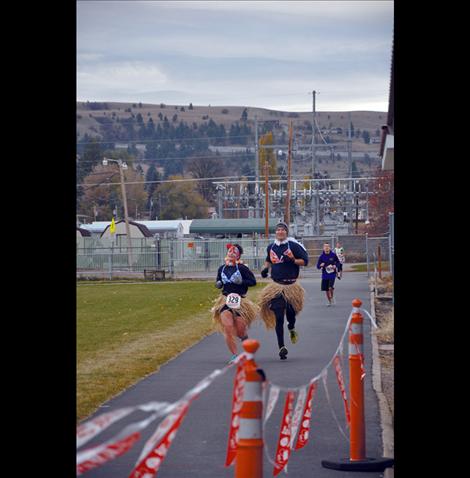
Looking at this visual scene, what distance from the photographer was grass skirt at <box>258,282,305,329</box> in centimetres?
1566

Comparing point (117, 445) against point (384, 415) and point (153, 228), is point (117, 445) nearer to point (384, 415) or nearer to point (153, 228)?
point (384, 415)

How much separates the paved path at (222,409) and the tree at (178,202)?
72.3 m

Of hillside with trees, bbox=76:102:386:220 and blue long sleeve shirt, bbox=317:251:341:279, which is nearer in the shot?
blue long sleeve shirt, bbox=317:251:341:279

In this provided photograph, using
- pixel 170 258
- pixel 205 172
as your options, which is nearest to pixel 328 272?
Answer: pixel 170 258

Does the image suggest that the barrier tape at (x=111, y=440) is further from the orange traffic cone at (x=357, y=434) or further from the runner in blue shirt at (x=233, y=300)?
the runner in blue shirt at (x=233, y=300)

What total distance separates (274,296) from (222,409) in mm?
5220

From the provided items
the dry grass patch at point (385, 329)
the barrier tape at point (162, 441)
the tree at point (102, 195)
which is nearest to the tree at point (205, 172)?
the tree at point (102, 195)

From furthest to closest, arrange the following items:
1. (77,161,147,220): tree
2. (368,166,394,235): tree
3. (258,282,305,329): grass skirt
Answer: (77,161,147,220): tree
(368,166,394,235): tree
(258,282,305,329): grass skirt

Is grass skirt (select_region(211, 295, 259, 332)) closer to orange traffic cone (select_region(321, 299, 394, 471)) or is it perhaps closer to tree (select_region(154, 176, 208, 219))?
orange traffic cone (select_region(321, 299, 394, 471))

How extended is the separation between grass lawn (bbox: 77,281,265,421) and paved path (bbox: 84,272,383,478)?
12.1 inches

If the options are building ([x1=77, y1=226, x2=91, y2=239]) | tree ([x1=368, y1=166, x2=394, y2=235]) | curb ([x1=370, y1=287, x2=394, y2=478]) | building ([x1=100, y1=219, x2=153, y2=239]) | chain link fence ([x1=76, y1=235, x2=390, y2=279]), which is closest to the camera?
curb ([x1=370, y1=287, x2=394, y2=478])

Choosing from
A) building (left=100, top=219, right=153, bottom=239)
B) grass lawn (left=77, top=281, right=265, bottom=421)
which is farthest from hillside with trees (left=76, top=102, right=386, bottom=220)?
grass lawn (left=77, top=281, right=265, bottom=421)
